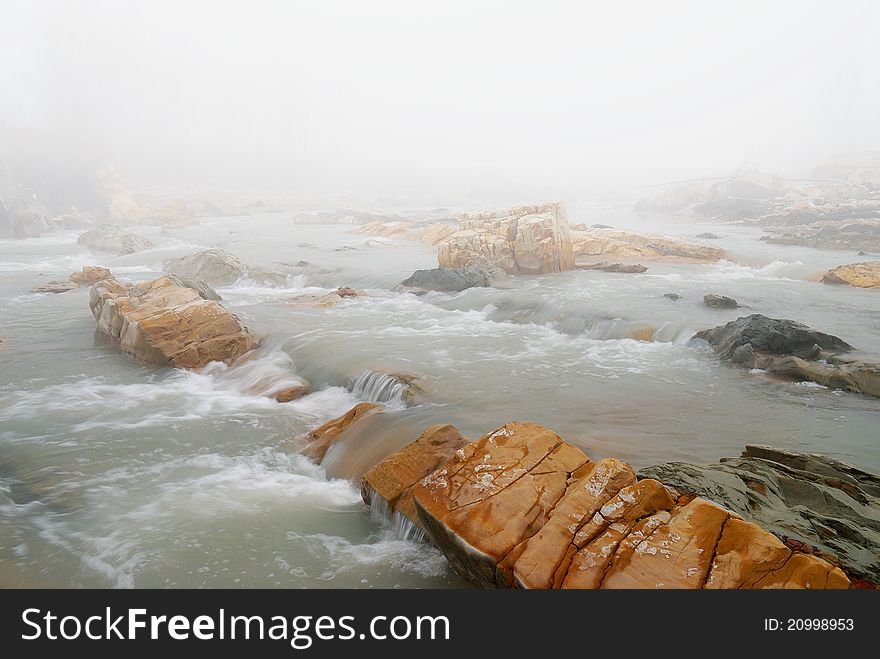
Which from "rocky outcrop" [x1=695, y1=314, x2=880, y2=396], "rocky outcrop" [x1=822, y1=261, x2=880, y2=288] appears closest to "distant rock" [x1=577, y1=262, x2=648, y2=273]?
"rocky outcrop" [x1=822, y1=261, x2=880, y2=288]

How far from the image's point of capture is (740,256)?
24828mm

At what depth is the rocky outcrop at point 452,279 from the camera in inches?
747

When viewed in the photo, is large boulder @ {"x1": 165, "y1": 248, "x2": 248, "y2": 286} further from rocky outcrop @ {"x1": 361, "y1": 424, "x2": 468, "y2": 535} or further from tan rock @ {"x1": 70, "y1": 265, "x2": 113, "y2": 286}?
rocky outcrop @ {"x1": 361, "y1": 424, "x2": 468, "y2": 535}

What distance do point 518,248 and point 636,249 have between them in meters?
7.86

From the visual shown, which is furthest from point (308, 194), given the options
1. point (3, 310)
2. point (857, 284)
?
point (857, 284)

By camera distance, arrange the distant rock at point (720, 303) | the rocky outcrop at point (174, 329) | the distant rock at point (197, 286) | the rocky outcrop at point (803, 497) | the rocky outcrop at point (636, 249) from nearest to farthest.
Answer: the rocky outcrop at point (803, 497) → the rocky outcrop at point (174, 329) → the distant rock at point (720, 303) → the distant rock at point (197, 286) → the rocky outcrop at point (636, 249)

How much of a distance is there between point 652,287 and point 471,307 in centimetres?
678

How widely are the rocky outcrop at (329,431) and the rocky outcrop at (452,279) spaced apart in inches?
420

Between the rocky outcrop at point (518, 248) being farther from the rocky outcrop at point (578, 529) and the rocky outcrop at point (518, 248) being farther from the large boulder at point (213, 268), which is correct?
the rocky outcrop at point (578, 529)

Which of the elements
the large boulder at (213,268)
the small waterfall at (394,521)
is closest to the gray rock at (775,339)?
the small waterfall at (394,521)

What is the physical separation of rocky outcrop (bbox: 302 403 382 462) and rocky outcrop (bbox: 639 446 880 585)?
4.54 meters
